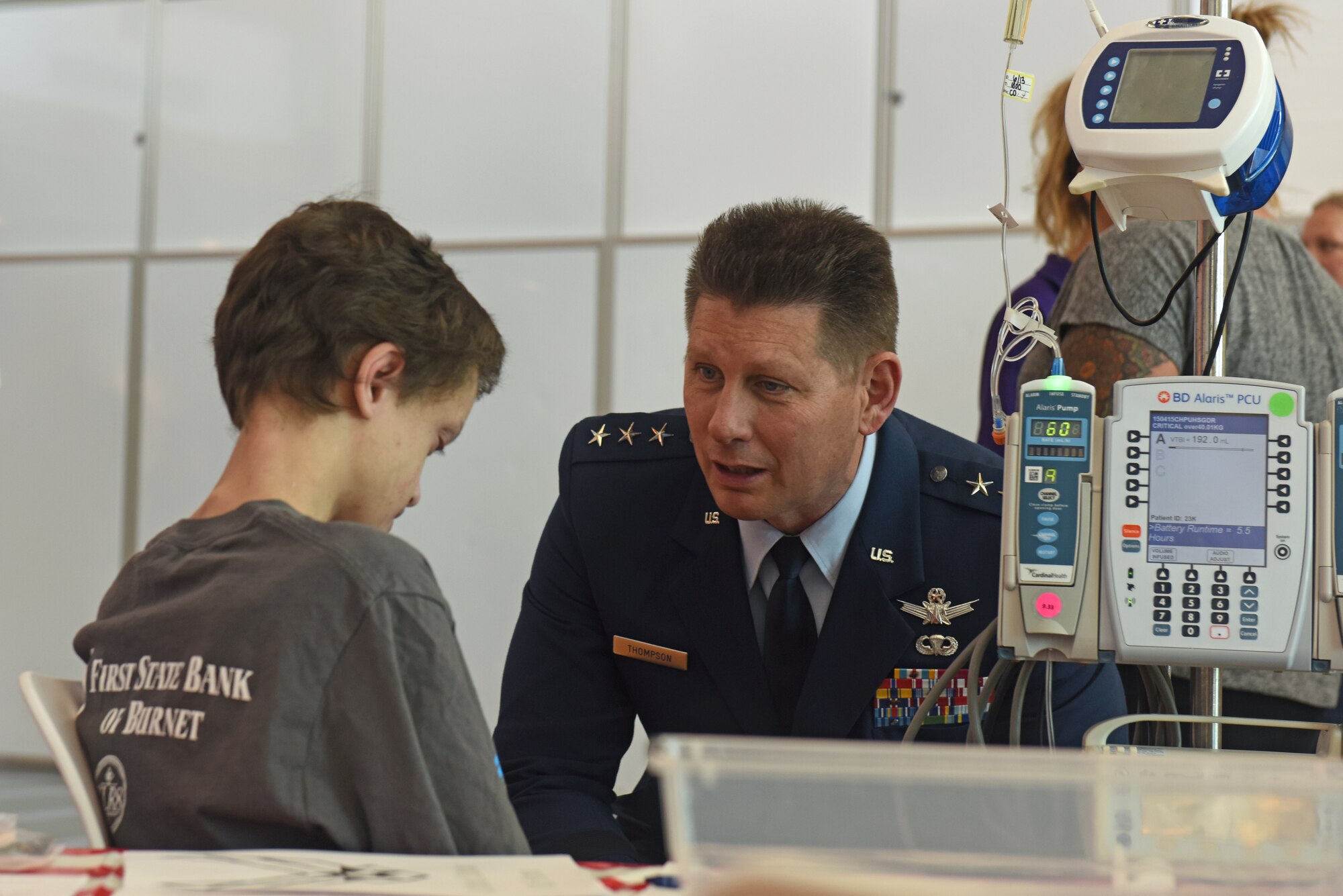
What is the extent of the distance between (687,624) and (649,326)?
259 cm

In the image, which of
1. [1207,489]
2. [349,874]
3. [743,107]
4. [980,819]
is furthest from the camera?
[743,107]

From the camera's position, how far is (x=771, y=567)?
153 cm

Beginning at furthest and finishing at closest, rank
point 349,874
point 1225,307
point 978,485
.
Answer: point 978,485 → point 1225,307 → point 349,874

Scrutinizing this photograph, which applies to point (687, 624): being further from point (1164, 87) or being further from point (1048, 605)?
point (1164, 87)

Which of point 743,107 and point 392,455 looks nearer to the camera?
point 392,455

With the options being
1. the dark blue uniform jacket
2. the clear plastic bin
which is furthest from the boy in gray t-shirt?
the dark blue uniform jacket

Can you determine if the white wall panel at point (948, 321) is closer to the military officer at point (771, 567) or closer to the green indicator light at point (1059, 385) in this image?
the military officer at point (771, 567)

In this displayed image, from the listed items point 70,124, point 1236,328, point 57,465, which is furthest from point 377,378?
point 70,124

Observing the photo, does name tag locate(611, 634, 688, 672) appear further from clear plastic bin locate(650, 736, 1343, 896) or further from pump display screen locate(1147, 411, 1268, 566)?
clear plastic bin locate(650, 736, 1343, 896)

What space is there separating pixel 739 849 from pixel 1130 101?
0.79m

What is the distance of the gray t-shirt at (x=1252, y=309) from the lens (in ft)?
5.49

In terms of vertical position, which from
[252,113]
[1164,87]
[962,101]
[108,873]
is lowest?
[108,873]

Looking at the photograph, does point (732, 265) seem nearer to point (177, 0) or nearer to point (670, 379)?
point (670, 379)

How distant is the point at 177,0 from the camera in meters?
4.50
